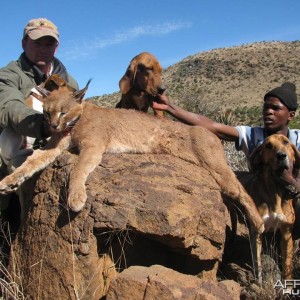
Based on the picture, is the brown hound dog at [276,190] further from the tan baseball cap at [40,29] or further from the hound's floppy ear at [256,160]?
the tan baseball cap at [40,29]

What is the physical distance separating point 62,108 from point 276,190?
2.85 metres

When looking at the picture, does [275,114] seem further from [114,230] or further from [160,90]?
[114,230]

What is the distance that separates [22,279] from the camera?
457 centimetres

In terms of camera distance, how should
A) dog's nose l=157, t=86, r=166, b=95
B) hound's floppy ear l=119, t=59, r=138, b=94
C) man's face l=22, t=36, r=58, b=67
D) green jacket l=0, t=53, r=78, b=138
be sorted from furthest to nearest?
hound's floppy ear l=119, t=59, r=138, b=94 < dog's nose l=157, t=86, r=166, b=95 < man's face l=22, t=36, r=58, b=67 < green jacket l=0, t=53, r=78, b=138

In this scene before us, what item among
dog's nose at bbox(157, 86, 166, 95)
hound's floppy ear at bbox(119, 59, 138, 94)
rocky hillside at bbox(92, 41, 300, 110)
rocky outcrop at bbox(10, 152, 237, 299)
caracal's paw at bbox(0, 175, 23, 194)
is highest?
rocky hillside at bbox(92, 41, 300, 110)

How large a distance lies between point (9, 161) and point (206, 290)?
2.98 metres

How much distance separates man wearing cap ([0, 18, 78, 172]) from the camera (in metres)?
5.38

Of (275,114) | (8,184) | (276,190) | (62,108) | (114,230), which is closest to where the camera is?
(114,230)

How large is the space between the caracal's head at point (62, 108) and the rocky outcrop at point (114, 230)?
37 cm

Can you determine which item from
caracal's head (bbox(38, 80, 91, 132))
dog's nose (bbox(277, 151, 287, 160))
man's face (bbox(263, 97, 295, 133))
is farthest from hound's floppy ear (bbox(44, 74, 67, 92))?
man's face (bbox(263, 97, 295, 133))

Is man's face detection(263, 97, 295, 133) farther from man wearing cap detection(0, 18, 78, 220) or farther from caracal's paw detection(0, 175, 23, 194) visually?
caracal's paw detection(0, 175, 23, 194)

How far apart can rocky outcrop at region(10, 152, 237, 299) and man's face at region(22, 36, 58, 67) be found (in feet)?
6.51

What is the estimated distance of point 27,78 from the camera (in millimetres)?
6320

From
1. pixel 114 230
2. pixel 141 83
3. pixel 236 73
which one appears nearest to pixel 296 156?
pixel 114 230
